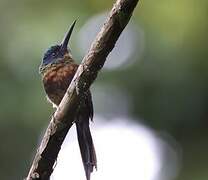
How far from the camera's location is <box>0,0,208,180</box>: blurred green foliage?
6043 mm

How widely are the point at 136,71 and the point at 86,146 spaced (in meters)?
4.44

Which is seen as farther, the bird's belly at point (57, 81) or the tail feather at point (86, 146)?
the bird's belly at point (57, 81)

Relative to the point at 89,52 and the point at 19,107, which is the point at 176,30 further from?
the point at 89,52

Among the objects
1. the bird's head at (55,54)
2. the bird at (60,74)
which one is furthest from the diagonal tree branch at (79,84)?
the bird's head at (55,54)

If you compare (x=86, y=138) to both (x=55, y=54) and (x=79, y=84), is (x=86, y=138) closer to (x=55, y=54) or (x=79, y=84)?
(x=79, y=84)

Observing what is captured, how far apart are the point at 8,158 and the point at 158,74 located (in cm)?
144

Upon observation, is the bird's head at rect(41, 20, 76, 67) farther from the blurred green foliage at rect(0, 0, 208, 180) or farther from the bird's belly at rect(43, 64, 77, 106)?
the blurred green foliage at rect(0, 0, 208, 180)

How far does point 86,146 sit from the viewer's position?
2.44 m

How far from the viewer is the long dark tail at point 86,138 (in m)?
2.35

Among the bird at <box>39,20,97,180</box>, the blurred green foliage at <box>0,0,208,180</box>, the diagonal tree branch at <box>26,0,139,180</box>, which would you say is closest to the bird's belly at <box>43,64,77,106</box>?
the bird at <box>39,20,97,180</box>

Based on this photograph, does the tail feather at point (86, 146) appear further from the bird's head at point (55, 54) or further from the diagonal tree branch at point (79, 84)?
the bird's head at point (55, 54)

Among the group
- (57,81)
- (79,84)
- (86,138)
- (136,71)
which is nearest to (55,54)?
(57,81)

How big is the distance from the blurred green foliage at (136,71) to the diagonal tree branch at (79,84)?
3.58 metres

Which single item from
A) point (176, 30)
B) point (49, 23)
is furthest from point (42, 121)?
point (176, 30)
